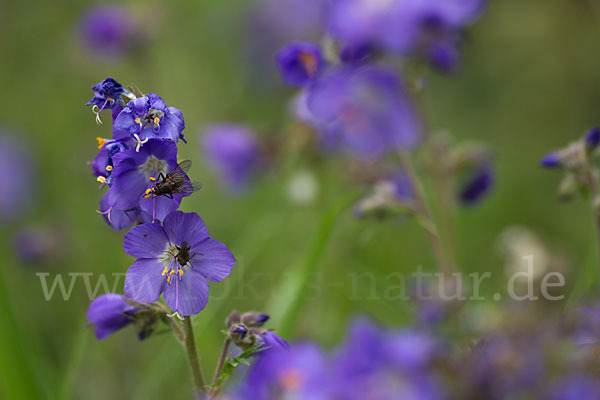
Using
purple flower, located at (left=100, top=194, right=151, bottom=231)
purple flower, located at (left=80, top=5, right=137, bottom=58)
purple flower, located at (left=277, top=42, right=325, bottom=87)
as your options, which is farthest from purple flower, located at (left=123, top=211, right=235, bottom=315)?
purple flower, located at (left=80, top=5, right=137, bottom=58)

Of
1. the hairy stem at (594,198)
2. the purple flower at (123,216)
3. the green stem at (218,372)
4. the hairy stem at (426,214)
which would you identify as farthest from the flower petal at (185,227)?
the hairy stem at (594,198)

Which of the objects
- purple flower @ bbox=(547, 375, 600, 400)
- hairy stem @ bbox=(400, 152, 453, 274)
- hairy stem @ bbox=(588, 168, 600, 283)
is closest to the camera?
purple flower @ bbox=(547, 375, 600, 400)

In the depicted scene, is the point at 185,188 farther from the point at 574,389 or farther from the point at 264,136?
the point at 264,136

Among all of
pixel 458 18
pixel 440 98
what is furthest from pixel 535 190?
pixel 458 18

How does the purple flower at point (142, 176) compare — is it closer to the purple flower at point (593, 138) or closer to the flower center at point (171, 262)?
the flower center at point (171, 262)

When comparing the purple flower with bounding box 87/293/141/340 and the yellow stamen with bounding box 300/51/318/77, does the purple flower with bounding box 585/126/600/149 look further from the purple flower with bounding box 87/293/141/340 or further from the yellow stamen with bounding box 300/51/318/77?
the purple flower with bounding box 87/293/141/340

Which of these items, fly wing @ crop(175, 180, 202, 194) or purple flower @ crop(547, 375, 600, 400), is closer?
purple flower @ crop(547, 375, 600, 400)
